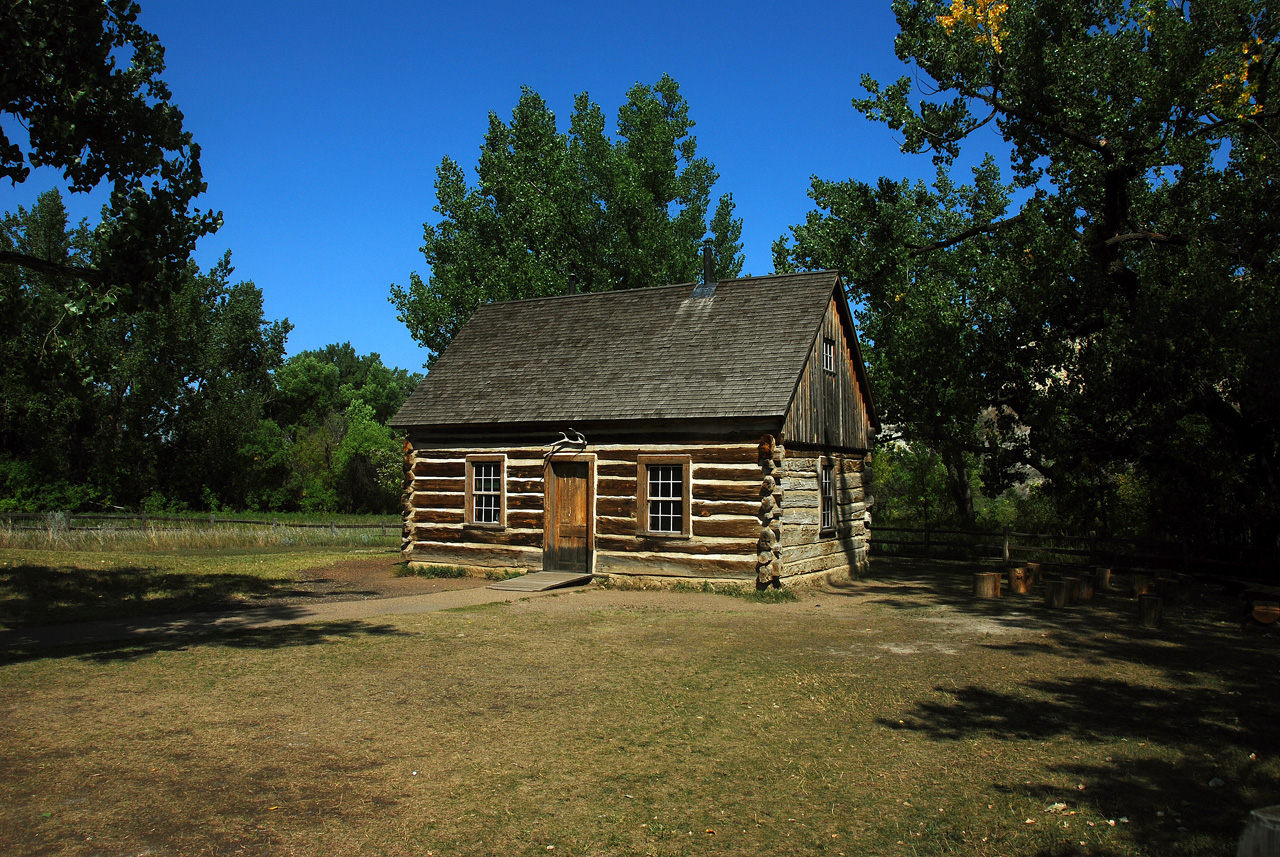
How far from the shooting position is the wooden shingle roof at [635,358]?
18.0 meters

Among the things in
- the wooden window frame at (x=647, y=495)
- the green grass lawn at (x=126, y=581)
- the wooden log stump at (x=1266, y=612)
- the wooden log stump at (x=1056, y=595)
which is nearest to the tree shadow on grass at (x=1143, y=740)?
the wooden log stump at (x=1266, y=612)

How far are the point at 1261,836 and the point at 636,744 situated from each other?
4.77 meters

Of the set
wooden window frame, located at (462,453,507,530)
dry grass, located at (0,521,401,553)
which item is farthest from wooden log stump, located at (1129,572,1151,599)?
dry grass, located at (0,521,401,553)

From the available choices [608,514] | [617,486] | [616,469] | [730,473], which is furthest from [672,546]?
[616,469]

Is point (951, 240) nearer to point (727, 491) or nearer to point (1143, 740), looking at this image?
point (727, 491)

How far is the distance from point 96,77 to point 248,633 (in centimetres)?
856

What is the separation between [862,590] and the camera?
18688 millimetres

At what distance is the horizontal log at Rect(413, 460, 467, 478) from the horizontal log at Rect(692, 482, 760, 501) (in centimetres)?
601

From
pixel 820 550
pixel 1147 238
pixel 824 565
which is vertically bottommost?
pixel 824 565

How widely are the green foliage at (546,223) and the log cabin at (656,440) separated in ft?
43.6

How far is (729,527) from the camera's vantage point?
1745 centimetres

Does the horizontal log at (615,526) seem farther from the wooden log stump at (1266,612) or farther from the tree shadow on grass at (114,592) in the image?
the wooden log stump at (1266,612)

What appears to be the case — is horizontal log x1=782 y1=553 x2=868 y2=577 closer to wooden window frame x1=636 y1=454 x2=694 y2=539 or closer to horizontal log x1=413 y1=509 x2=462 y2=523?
wooden window frame x1=636 y1=454 x2=694 y2=539

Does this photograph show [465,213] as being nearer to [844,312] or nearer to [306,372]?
[844,312]
